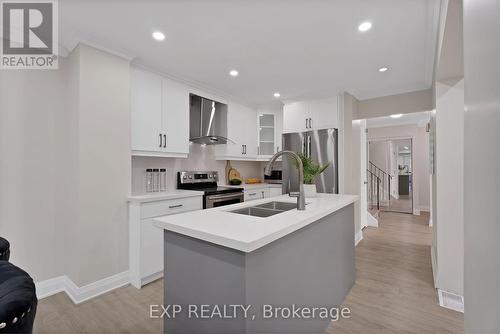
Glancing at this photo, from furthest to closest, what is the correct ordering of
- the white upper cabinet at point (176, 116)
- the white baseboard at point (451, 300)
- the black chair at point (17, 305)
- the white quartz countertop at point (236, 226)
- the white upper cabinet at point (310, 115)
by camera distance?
the white upper cabinet at point (310, 115) < the white upper cabinet at point (176, 116) < the white baseboard at point (451, 300) < the white quartz countertop at point (236, 226) < the black chair at point (17, 305)

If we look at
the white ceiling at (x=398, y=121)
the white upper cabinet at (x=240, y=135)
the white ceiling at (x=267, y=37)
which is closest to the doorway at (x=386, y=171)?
the white ceiling at (x=398, y=121)

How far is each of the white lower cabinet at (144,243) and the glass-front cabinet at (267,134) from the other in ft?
7.91

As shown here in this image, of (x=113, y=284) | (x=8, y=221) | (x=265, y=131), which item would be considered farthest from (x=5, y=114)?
(x=265, y=131)

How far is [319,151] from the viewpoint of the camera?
367cm

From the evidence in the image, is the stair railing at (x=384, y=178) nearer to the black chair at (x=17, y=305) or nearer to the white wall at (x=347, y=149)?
the white wall at (x=347, y=149)

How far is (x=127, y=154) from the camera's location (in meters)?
2.42

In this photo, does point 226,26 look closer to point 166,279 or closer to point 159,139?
point 159,139

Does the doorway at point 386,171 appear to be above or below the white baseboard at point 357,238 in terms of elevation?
above

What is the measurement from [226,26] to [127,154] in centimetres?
159

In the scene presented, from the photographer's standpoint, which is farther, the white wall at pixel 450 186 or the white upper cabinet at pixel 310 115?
the white upper cabinet at pixel 310 115

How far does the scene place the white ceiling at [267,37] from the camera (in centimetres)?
172

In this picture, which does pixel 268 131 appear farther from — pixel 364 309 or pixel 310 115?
pixel 364 309

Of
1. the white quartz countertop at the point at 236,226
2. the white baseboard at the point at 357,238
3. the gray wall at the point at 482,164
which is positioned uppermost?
the gray wall at the point at 482,164

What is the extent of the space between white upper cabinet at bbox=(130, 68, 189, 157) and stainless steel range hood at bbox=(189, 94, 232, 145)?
0.62 feet
